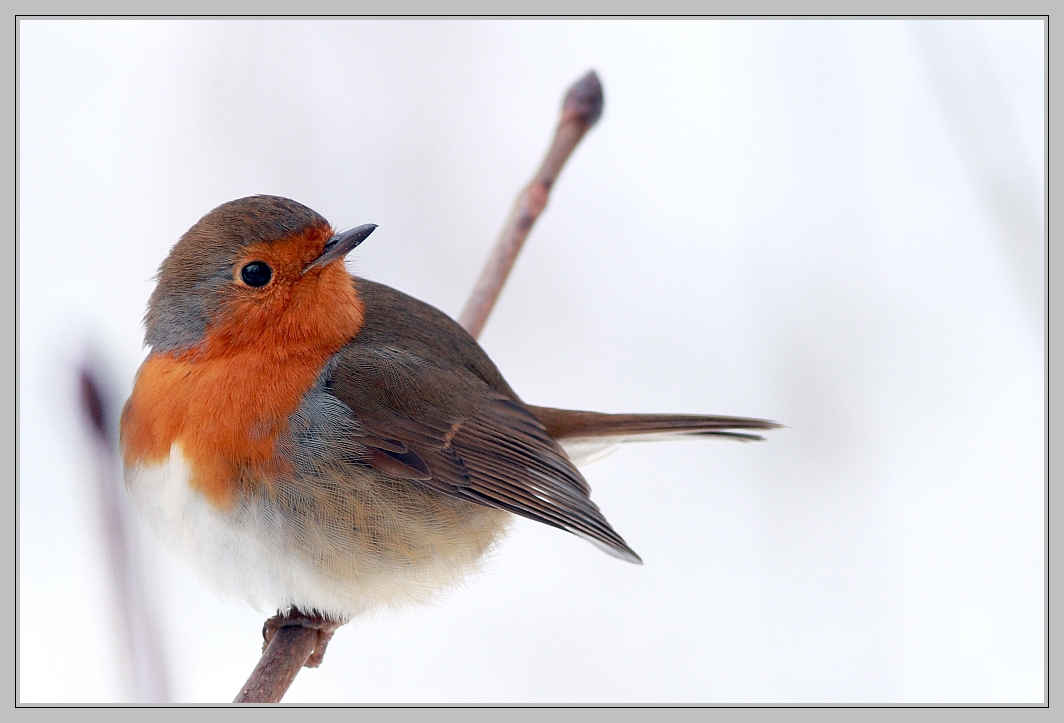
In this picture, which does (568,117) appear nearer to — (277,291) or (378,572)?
(277,291)

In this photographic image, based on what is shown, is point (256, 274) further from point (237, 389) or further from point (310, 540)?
point (310, 540)

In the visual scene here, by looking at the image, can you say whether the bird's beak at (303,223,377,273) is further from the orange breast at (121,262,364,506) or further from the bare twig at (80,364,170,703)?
the bare twig at (80,364,170,703)

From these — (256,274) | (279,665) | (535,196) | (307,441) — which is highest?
(535,196)

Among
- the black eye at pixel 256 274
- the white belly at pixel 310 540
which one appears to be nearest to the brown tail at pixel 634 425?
the white belly at pixel 310 540

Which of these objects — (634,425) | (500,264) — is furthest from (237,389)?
(634,425)

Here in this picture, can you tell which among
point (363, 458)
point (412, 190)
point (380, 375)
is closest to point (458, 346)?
point (380, 375)

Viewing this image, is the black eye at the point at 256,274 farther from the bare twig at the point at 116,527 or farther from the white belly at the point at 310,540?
the bare twig at the point at 116,527
